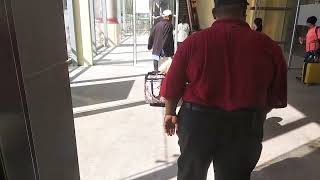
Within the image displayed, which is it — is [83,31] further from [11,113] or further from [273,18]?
[11,113]

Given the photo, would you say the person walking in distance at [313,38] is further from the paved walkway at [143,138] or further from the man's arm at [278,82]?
the man's arm at [278,82]

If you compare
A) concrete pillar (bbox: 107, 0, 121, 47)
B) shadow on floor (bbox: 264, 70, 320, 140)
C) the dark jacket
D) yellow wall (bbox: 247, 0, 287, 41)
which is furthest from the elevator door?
concrete pillar (bbox: 107, 0, 121, 47)

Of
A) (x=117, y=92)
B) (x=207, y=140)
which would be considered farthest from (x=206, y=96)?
(x=117, y=92)

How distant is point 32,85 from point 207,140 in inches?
40.7

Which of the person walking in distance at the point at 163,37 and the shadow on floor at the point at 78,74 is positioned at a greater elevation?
the person walking in distance at the point at 163,37

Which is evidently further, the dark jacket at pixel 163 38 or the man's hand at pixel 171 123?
the dark jacket at pixel 163 38

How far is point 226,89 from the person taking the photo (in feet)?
5.63

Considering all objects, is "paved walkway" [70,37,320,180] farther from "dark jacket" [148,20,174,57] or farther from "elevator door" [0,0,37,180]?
"elevator door" [0,0,37,180]

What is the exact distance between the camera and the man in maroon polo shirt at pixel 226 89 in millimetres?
1694

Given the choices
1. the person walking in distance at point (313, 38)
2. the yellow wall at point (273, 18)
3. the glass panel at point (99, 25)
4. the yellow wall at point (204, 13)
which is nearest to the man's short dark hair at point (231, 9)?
the person walking in distance at point (313, 38)

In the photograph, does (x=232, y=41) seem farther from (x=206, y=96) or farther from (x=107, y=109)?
(x=107, y=109)

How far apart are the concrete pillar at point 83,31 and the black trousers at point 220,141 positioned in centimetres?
666

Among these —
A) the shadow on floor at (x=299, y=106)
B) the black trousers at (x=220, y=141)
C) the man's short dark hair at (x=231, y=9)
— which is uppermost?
the man's short dark hair at (x=231, y=9)

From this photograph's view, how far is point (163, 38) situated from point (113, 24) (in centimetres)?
640
